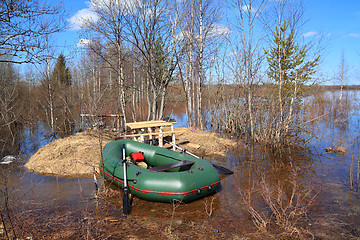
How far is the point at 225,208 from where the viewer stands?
16.2 ft

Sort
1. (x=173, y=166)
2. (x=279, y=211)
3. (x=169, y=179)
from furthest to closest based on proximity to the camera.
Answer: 1. (x=173, y=166)
2. (x=169, y=179)
3. (x=279, y=211)

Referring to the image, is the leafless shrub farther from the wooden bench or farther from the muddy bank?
the muddy bank

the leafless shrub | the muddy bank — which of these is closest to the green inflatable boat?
the leafless shrub

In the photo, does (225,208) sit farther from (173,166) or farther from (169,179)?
(173,166)

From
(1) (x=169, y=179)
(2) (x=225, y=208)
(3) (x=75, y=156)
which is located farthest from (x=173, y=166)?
(3) (x=75, y=156)

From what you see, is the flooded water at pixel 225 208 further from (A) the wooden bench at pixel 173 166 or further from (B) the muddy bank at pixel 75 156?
(A) the wooden bench at pixel 173 166

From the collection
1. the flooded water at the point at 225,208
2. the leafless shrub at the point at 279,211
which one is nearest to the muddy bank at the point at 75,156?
the flooded water at the point at 225,208

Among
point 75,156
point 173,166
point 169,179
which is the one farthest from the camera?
point 75,156

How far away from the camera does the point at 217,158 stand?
884 centimetres

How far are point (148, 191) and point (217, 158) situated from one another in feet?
14.5

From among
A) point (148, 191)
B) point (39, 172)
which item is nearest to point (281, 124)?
point (148, 191)

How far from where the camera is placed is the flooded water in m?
3.89

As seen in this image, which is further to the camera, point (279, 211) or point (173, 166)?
point (173, 166)

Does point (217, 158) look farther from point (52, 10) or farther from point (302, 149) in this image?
point (52, 10)
